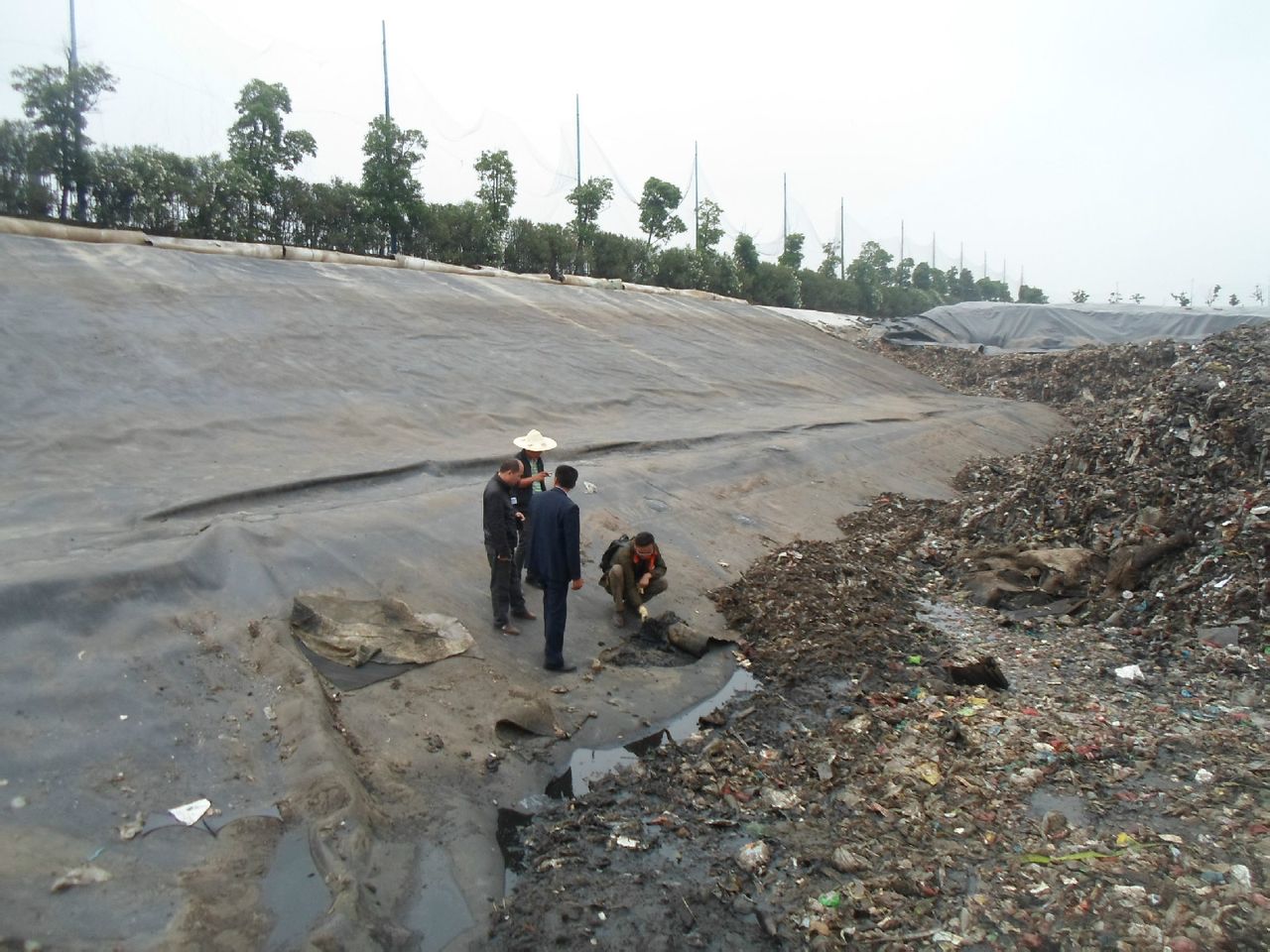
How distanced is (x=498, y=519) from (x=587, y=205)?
23.0 metres

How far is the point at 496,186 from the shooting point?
24047mm

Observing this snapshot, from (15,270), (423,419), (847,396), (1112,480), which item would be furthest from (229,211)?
(1112,480)

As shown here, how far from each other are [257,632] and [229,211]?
1669 cm

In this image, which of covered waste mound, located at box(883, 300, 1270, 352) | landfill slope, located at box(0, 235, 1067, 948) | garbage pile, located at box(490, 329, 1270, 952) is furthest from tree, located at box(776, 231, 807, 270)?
garbage pile, located at box(490, 329, 1270, 952)

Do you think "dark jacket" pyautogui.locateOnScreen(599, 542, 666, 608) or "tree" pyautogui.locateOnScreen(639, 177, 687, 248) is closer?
"dark jacket" pyautogui.locateOnScreen(599, 542, 666, 608)

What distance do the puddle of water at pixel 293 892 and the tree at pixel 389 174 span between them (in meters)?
19.7

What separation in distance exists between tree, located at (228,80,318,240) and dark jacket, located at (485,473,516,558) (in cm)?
1614

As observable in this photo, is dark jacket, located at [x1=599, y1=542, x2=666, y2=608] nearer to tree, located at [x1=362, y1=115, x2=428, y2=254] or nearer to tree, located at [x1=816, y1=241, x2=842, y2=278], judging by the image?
tree, located at [x1=362, y1=115, x2=428, y2=254]

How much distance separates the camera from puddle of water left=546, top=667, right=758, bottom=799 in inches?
189

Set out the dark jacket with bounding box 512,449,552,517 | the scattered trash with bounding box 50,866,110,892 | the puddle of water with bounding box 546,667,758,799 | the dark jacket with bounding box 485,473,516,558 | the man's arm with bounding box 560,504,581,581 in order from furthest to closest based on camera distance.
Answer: the dark jacket with bounding box 512,449,552,517, the dark jacket with bounding box 485,473,516,558, the man's arm with bounding box 560,504,581,581, the puddle of water with bounding box 546,667,758,799, the scattered trash with bounding box 50,866,110,892

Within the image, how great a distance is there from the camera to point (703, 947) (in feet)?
11.8

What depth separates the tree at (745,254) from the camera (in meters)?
33.6

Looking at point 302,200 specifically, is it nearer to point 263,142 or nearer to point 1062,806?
point 263,142

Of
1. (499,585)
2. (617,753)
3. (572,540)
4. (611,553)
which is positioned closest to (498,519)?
(499,585)
